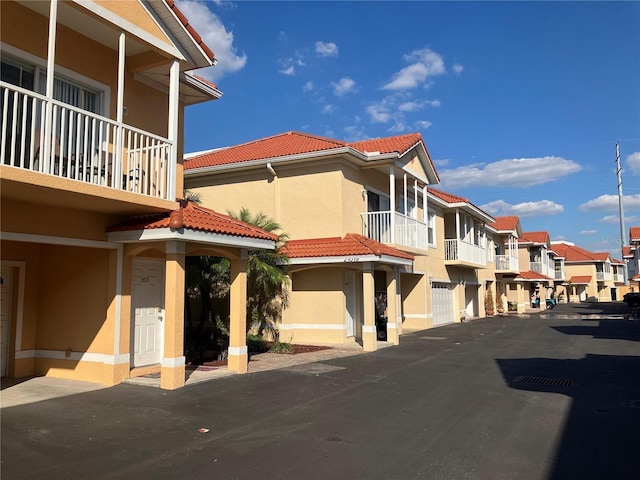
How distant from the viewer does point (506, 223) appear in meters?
40.3

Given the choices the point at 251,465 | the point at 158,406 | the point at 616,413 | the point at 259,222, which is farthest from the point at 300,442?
the point at 259,222

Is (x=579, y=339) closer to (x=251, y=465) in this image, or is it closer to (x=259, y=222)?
(x=259, y=222)

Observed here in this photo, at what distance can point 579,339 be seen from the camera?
62.6 feet

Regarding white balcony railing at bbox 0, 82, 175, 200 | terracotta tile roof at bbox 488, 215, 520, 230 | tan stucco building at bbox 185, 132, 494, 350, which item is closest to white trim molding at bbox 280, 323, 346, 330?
tan stucco building at bbox 185, 132, 494, 350

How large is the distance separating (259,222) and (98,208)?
7.36 meters

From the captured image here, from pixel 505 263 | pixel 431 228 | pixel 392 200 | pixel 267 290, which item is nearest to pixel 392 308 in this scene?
pixel 392 200

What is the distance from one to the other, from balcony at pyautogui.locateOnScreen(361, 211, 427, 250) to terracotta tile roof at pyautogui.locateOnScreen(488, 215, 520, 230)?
22019 millimetres

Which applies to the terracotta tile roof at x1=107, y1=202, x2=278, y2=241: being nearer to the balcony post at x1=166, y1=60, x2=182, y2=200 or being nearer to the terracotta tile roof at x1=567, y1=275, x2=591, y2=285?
the balcony post at x1=166, y1=60, x2=182, y2=200

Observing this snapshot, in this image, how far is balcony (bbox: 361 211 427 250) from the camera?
1759 centimetres

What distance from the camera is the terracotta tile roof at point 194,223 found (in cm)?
887

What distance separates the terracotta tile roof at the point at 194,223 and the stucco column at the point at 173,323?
47cm

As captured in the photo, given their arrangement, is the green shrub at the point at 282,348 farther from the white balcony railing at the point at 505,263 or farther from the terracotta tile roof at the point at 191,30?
the white balcony railing at the point at 505,263

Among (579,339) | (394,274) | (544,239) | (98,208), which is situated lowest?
(579,339)

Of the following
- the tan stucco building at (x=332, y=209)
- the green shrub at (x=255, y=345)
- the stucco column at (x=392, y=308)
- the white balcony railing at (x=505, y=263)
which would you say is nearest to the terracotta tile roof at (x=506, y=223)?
the white balcony railing at (x=505, y=263)
